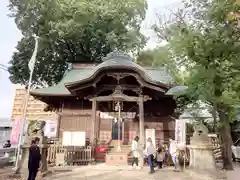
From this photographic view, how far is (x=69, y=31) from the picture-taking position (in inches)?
961

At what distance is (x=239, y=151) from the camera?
644 inches

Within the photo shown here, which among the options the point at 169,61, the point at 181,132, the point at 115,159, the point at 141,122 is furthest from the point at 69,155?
the point at 169,61

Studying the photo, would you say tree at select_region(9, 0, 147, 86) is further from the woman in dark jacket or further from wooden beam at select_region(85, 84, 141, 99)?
the woman in dark jacket

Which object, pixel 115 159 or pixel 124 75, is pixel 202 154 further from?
pixel 124 75

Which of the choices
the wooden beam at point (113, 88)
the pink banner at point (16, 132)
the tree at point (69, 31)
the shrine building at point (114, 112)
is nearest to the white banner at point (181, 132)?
the shrine building at point (114, 112)

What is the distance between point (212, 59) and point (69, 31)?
18.5 m

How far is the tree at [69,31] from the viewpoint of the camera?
24375mm

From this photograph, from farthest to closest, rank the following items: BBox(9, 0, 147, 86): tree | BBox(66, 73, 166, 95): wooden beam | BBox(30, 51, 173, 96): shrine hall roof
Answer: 1. BBox(9, 0, 147, 86): tree
2. BBox(66, 73, 166, 95): wooden beam
3. BBox(30, 51, 173, 96): shrine hall roof

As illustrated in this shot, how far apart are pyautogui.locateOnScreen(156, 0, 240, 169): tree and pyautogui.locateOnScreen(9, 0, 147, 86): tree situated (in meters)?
16.5

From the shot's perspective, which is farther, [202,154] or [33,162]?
[202,154]

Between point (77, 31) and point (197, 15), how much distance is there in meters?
17.9

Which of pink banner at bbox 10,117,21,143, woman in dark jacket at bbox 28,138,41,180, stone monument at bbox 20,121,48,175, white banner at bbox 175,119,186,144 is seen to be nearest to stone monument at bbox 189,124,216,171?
white banner at bbox 175,119,186,144

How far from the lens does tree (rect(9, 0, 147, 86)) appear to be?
80.0 feet

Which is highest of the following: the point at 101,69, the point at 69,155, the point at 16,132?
the point at 101,69
